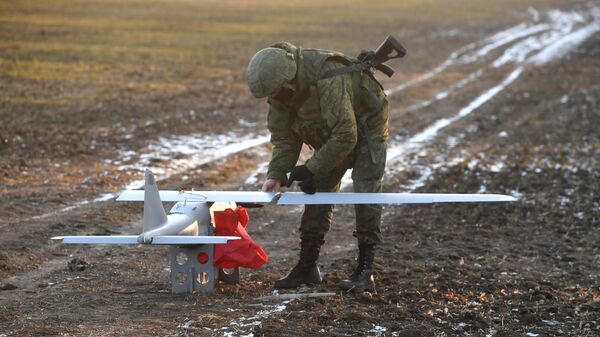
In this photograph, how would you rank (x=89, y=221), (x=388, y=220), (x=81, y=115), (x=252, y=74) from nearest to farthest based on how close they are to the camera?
1. (x=252, y=74)
2. (x=89, y=221)
3. (x=388, y=220)
4. (x=81, y=115)

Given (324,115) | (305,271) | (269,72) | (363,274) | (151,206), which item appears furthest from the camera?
(305,271)

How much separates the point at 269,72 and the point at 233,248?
133cm

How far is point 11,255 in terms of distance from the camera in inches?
319

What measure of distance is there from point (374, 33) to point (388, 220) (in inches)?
979

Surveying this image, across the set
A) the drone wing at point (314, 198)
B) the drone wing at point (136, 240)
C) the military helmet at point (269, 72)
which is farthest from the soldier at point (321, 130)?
the drone wing at point (136, 240)

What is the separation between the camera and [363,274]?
24.3ft

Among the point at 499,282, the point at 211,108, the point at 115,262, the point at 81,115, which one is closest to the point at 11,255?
the point at 115,262

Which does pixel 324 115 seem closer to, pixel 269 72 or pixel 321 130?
pixel 321 130

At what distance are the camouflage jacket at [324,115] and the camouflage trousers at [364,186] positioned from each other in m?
0.07

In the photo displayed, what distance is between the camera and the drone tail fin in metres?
6.55

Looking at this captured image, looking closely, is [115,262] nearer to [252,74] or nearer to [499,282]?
[252,74]

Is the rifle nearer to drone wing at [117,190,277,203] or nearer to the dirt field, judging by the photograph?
drone wing at [117,190,277,203]

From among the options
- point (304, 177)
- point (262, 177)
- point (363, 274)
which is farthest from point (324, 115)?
point (262, 177)

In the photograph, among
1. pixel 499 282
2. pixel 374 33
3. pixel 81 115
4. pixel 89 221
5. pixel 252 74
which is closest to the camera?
pixel 252 74
